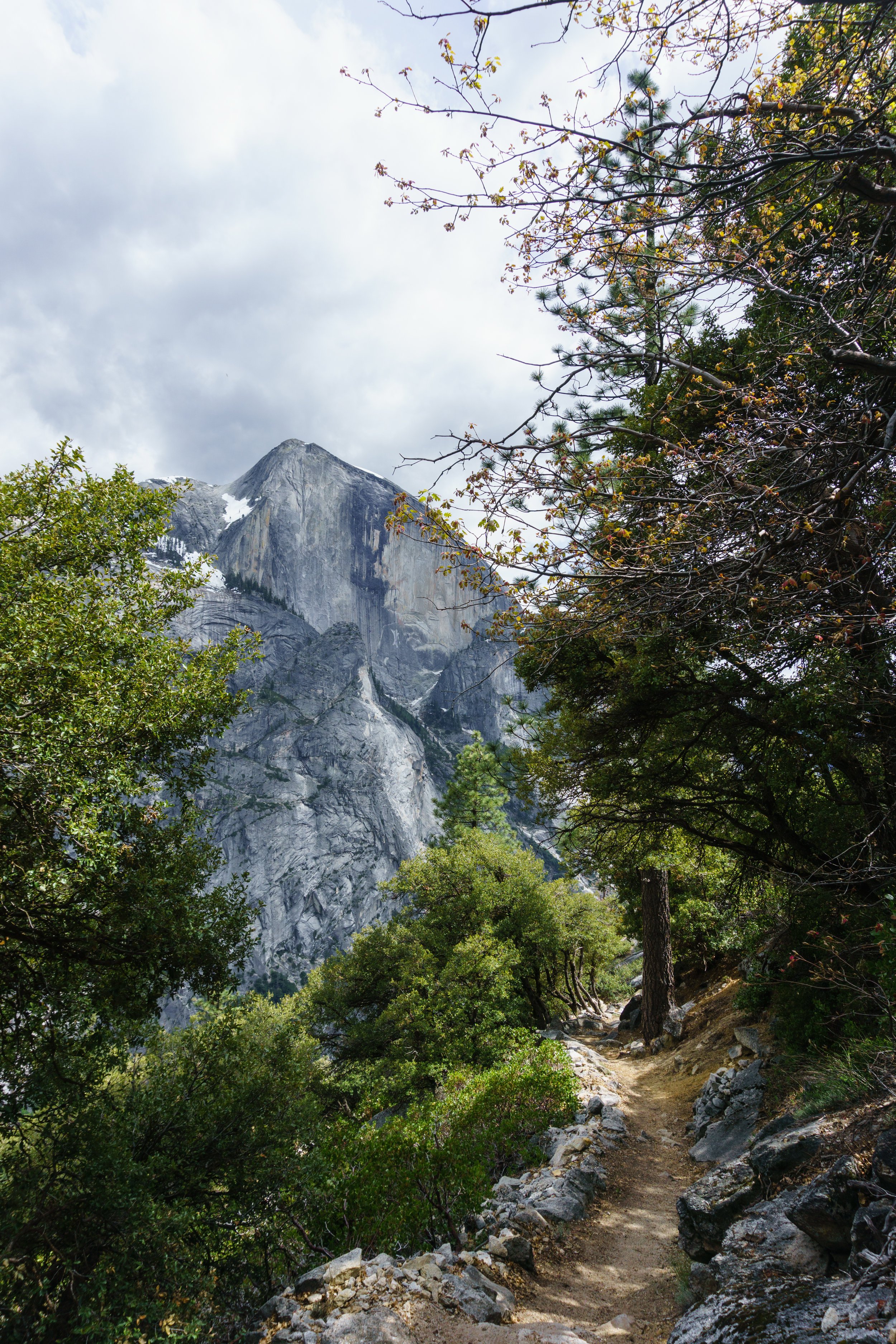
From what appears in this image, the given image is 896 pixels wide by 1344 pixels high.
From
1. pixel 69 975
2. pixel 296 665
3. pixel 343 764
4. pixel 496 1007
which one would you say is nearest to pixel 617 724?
pixel 69 975

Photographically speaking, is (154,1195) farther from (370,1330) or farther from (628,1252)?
(628,1252)

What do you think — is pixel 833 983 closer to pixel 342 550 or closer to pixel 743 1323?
pixel 743 1323

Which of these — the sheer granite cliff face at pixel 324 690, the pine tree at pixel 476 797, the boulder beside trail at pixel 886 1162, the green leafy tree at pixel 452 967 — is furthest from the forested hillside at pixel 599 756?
the sheer granite cliff face at pixel 324 690

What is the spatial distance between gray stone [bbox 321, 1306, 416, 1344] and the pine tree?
22373 mm

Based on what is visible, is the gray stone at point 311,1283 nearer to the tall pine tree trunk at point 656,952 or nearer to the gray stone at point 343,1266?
the gray stone at point 343,1266

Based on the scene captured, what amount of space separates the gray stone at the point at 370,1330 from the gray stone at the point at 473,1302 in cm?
45

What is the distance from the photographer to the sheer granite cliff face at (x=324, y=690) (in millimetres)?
74312

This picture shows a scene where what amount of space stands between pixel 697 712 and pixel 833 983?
327 centimetres

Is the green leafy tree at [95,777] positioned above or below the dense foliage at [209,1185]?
above

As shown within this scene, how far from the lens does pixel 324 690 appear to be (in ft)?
307

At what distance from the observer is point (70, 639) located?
5.65 meters

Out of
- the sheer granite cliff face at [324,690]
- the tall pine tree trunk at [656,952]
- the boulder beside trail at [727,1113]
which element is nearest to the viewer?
the boulder beside trail at [727,1113]

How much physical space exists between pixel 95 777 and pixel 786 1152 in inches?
228

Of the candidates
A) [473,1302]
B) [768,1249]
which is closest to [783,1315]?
[768,1249]
